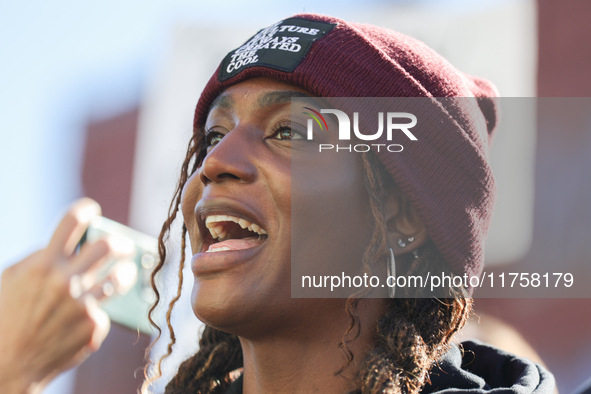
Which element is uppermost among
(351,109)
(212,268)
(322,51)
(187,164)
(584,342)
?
(322,51)

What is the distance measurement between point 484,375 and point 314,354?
33.3 inches

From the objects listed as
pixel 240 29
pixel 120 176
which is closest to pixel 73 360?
pixel 240 29

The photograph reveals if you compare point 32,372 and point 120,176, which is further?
point 120,176

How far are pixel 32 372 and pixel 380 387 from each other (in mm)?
1173

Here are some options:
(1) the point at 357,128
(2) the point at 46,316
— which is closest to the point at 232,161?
(1) the point at 357,128

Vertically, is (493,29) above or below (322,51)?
above

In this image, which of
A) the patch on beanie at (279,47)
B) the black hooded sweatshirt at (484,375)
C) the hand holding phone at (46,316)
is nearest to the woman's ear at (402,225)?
the black hooded sweatshirt at (484,375)

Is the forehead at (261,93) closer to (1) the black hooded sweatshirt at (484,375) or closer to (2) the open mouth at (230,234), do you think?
(2) the open mouth at (230,234)

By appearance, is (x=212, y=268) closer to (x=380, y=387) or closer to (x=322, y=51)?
(x=380, y=387)

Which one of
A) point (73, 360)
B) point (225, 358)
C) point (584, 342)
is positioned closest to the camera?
point (73, 360)

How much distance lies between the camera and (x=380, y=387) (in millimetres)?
1719

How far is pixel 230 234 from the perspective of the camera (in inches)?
76.6

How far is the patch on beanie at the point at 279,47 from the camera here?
1.98 meters

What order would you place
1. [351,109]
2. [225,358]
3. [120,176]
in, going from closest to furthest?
[351,109], [225,358], [120,176]
